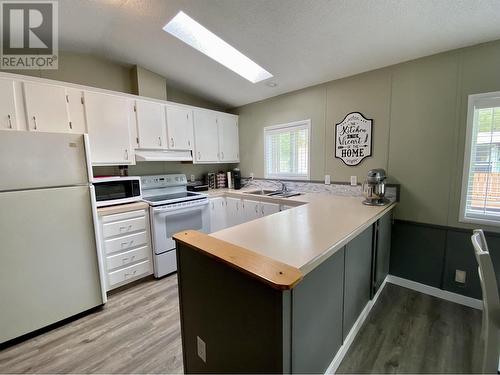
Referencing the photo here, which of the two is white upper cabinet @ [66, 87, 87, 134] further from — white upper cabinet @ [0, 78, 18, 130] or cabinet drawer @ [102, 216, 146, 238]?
cabinet drawer @ [102, 216, 146, 238]

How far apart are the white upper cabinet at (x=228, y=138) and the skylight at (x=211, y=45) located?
91cm

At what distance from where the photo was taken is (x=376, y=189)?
82.2 inches

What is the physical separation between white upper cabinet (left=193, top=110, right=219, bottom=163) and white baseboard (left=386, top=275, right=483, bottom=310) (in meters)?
2.81

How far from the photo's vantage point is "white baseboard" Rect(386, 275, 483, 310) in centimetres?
193

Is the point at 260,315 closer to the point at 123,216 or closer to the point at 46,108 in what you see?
the point at 123,216

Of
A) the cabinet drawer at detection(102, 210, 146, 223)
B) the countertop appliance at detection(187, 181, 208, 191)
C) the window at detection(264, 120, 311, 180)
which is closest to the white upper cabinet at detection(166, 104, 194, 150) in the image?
the countertop appliance at detection(187, 181, 208, 191)

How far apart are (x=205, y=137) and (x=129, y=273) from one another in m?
2.07

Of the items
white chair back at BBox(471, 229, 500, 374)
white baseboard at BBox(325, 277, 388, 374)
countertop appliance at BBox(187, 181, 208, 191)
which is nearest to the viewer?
white chair back at BBox(471, 229, 500, 374)

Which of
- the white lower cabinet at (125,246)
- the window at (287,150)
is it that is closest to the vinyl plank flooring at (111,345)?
the white lower cabinet at (125,246)

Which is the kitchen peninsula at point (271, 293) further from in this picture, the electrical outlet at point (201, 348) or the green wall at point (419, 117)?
the green wall at point (419, 117)

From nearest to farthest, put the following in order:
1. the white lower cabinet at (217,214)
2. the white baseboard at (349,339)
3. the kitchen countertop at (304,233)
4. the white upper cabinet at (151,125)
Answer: the kitchen countertop at (304,233) < the white baseboard at (349,339) < the white upper cabinet at (151,125) < the white lower cabinet at (217,214)

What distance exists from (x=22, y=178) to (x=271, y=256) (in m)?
1.87

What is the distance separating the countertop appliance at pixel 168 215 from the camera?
2.47 meters

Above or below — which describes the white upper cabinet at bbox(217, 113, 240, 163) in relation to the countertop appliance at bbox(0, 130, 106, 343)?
above
